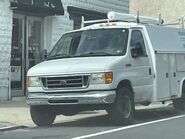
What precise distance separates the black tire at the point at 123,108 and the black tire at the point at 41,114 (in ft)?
5.09

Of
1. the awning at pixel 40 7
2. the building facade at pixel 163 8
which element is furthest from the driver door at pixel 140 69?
the building facade at pixel 163 8

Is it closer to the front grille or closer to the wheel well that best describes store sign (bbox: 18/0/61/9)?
the front grille

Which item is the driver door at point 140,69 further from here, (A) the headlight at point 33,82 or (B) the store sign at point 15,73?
(B) the store sign at point 15,73

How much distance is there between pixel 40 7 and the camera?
19922mm

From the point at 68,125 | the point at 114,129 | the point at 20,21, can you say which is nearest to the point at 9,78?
the point at 20,21

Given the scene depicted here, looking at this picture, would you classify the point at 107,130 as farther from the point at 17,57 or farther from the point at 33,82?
the point at 17,57

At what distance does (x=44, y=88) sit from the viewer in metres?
13.5

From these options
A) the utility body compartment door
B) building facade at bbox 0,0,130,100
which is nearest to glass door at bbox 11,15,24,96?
building facade at bbox 0,0,130,100

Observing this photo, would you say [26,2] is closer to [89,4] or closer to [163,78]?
[89,4]

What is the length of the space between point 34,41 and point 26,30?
2.19 ft

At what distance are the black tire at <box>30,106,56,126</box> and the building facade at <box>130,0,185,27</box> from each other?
1046 inches

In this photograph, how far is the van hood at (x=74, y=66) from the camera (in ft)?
42.8

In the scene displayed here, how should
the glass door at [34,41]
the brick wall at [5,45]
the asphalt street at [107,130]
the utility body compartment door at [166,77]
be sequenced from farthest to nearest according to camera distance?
the glass door at [34,41]
the brick wall at [5,45]
the utility body compartment door at [166,77]
the asphalt street at [107,130]

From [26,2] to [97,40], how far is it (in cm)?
601
